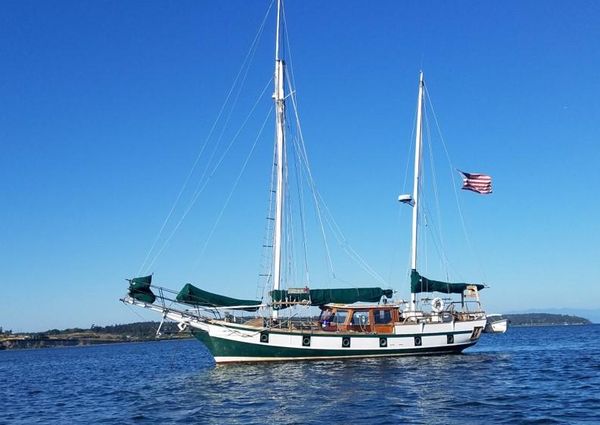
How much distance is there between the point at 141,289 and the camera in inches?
1772

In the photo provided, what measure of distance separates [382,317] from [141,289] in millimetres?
17579

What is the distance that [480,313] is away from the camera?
53.0 m

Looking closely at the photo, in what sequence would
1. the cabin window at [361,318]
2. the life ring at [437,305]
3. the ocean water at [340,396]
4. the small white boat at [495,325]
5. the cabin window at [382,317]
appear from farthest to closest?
the small white boat at [495,325]
the life ring at [437,305]
the cabin window at [382,317]
the cabin window at [361,318]
the ocean water at [340,396]

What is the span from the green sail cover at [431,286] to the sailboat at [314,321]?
80 mm

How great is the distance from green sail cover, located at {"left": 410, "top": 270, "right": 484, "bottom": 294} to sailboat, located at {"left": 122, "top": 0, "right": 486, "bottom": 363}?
8 cm

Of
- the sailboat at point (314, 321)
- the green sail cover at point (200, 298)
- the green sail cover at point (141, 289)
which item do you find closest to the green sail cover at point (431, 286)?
the sailboat at point (314, 321)

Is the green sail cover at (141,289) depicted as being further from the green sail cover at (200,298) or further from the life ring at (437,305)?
the life ring at (437,305)

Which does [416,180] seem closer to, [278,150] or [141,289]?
[278,150]

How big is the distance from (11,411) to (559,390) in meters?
26.8

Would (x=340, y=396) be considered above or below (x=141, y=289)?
below

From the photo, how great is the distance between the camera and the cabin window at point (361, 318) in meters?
48.5

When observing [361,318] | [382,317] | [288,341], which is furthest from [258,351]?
[382,317]

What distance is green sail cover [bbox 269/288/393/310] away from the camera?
47.3 metres

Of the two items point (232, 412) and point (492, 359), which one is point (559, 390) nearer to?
point (232, 412)
